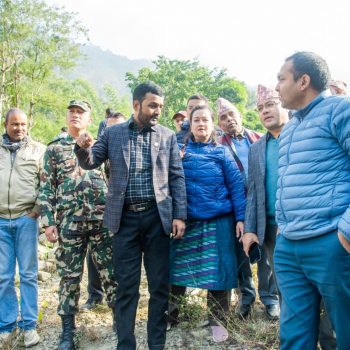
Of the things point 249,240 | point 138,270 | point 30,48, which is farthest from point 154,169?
point 30,48

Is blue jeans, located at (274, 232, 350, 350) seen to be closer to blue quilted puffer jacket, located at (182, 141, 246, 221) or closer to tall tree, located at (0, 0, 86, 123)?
blue quilted puffer jacket, located at (182, 141, 246, 221)

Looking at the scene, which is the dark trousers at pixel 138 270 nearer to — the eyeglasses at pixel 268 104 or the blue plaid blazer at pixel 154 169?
the blue plaid blazer at pixel 154 169

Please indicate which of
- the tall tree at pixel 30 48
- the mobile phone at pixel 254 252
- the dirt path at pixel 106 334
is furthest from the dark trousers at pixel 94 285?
Answer: the tall tree at pixel 30 48

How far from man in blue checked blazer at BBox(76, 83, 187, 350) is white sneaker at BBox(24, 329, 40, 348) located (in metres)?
1.02

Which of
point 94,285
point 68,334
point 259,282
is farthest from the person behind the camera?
point 94,285

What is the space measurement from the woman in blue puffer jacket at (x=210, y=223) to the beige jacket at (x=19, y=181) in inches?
58.3

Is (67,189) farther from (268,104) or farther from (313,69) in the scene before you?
(313,69)

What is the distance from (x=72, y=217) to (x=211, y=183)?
1278 millimetres

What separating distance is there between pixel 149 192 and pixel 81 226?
0.77 metres

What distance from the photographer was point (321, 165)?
7.09ft

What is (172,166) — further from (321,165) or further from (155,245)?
Answer: (321,165)

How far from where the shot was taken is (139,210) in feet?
10.4

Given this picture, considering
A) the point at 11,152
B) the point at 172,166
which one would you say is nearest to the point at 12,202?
the point at 11,152

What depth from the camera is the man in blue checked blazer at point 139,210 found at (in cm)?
314
